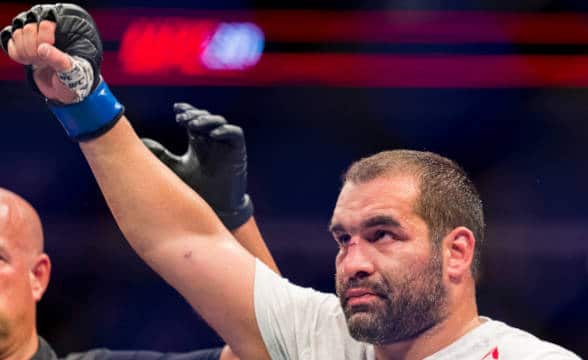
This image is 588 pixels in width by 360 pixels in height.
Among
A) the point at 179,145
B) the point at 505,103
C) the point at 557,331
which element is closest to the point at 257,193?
the point at 179,145

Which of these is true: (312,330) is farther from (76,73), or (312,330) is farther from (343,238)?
(76,73)

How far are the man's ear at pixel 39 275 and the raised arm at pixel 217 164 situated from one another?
0.51m

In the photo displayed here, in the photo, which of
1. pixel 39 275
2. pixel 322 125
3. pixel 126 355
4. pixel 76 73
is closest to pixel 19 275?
pixel 39 275

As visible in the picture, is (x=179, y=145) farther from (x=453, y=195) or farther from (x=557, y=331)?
(x=453, y=195)

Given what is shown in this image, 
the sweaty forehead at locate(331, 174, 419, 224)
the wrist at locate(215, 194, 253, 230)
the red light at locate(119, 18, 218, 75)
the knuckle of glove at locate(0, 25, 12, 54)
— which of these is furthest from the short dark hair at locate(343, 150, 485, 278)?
the red light at locate(119, 18, 218, 75)

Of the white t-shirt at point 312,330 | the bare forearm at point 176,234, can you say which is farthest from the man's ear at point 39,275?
the white t-shirt at point 312,330

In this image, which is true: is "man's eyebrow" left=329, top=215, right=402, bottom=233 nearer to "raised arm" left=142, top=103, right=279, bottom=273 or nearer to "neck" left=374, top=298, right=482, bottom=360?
"neck" left=374, top=298, right=482, bottom=360

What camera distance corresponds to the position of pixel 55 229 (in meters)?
3.68

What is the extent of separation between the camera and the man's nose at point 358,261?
1646 mm

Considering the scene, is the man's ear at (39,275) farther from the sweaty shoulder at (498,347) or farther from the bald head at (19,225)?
the sweaty shoulder at (498,347)

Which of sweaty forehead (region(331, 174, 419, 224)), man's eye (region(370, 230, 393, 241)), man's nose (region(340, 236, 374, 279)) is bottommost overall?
man's nose (region(340, 236, 374, 279))

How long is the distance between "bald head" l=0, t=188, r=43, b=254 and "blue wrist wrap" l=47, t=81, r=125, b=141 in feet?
2.25

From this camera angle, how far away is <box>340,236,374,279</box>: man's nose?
1646 millimetres

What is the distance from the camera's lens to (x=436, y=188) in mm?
1760
